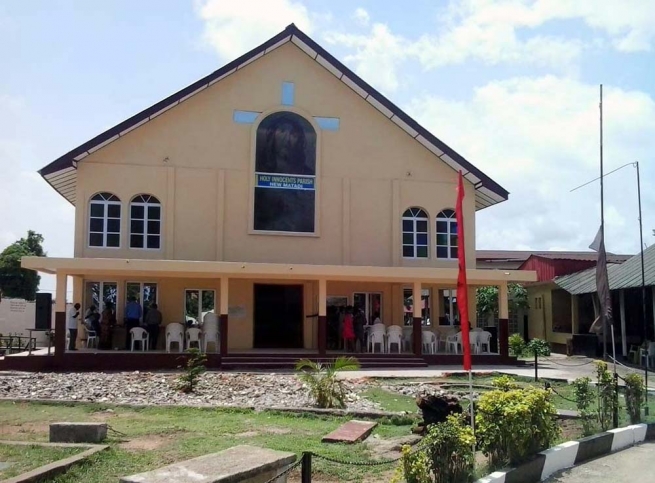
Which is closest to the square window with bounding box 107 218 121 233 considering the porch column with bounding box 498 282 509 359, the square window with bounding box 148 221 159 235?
the square window with bounding box 148 221 159 235

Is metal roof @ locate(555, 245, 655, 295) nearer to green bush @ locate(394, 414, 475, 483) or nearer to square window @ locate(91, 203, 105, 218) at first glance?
green bush @ locate(394, 414, 475, 483)

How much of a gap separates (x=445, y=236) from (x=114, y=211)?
11.0m

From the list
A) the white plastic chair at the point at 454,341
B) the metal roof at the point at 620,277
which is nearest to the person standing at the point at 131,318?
the white plastic chair at the point at 454,341

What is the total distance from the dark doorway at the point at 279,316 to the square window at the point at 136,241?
3.90 m

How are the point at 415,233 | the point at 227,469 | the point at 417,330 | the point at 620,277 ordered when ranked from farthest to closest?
1. the point at 415,233
2. the point at 620,277
3. the point at 417,330
4. the point at 227,469

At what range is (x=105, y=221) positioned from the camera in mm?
21891

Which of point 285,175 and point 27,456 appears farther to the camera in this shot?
point 285,175

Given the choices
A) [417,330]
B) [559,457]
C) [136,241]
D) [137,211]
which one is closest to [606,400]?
[559,457]

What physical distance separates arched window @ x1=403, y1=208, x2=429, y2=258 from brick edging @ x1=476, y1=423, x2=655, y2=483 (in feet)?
47.3

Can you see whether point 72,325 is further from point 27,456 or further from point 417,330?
point 27,456

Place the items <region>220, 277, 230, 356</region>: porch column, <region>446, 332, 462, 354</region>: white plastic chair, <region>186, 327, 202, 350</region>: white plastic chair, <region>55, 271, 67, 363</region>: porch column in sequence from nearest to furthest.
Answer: <region>55, 271, 67, 363</region>: porch column, <region>220, 277, 230, 356</region>: porch column, <region>186, 327, 202, 350</region>: white plastic chair, <region>446, 332, 462, 354</region>: white plastic chair

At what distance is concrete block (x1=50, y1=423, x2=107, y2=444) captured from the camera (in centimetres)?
825

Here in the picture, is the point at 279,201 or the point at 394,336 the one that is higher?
the point at 279,201

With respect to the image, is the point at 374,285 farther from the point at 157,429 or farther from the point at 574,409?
the point at 157,429
